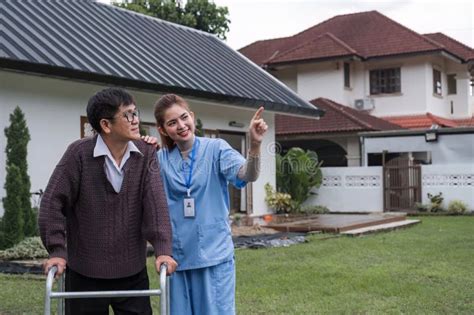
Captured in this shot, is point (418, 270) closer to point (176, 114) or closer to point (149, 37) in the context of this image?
point (176, 114)

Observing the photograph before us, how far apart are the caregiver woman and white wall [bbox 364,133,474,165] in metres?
17.8

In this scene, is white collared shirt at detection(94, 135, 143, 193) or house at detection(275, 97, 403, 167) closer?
white collared shirt at detection(94, 135, 143, 193)

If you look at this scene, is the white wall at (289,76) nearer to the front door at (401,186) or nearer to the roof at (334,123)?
the roof at (334,123)

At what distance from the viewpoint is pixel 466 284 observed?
7.46 meters

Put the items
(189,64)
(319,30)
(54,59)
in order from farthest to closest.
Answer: (319,30) < (189,64) < (54,59)

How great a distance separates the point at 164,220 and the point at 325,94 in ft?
80.1

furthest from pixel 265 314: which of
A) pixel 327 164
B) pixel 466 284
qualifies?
pixel 327 164

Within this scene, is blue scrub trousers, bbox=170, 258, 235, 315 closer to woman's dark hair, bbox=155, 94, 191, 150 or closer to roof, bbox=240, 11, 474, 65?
woman's dark hair, bbox=155, 94, 191, 150

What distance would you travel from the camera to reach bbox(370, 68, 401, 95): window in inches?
1073

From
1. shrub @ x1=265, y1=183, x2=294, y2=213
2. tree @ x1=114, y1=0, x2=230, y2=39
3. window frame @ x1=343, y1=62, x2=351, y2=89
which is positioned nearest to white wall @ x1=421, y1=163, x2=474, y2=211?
shrub @ x1=265, y1=183, x2=294, y2=213

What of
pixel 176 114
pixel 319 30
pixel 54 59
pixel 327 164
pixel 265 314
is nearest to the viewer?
pixel 176 114

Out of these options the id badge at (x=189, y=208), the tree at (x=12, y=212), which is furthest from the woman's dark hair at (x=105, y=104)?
the tree at (x=12, y=212)

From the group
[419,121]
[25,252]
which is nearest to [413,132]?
[419,121]

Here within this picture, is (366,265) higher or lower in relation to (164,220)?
lower
